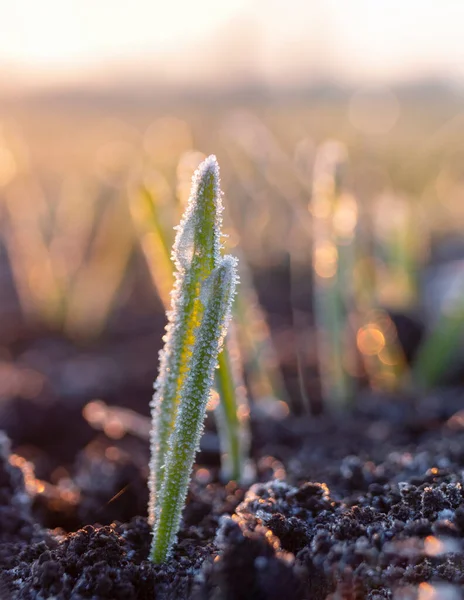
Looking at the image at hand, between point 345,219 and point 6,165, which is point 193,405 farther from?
point 6,165

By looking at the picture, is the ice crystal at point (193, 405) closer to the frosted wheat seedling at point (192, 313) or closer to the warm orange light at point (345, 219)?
the frosted wheat seedling at point (192, 313)

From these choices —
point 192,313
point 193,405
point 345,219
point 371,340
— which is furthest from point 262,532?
point 371,340

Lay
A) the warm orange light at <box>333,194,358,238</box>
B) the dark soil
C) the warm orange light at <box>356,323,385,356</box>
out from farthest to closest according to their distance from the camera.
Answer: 1. the warm orange light at <box>356,323,385,356</box>
2. the warm orange light at <box>333,194,358,238</box>
3. the dark soil

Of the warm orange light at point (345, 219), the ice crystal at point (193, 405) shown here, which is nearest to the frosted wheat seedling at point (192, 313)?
the ice crystal at point (193, 405)

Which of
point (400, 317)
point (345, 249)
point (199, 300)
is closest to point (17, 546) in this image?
point (199, 300)

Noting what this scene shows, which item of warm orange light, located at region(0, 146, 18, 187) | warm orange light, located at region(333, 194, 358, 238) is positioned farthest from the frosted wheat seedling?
warm orange light, located at region(0, 146, 18, 187)

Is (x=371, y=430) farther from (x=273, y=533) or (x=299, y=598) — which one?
(x=299, y=598)

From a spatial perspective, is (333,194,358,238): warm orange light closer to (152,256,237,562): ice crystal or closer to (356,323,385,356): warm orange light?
(356,323,385,356): warm orange light
